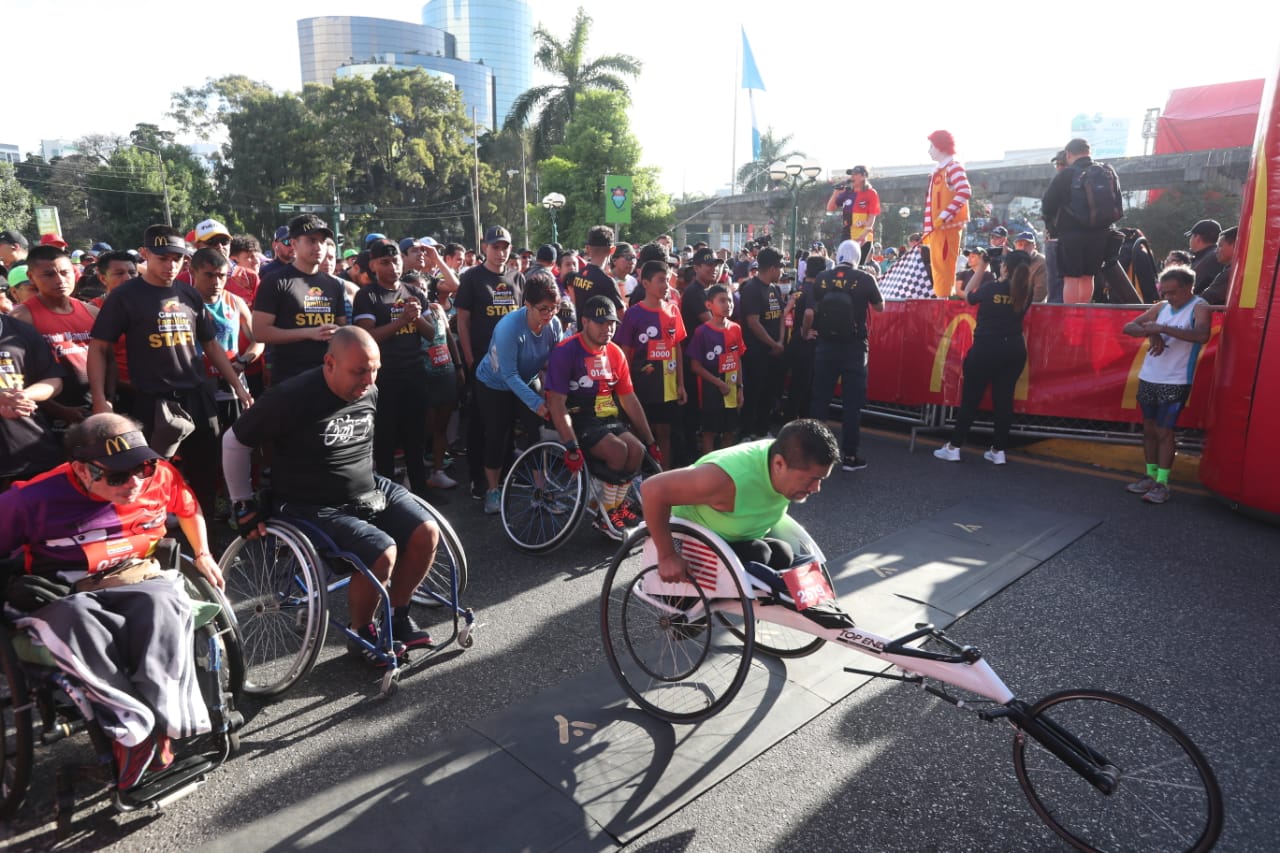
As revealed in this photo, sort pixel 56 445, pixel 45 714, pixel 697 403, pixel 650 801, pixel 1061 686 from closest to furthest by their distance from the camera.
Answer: pixel 45 714
pixel 650 801
pixel 1061 686
pixel 56 445
pixel 697 403

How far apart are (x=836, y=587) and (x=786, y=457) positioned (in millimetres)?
1853

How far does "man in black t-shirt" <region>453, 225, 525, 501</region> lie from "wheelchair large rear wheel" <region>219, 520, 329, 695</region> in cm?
250

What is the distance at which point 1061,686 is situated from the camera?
3365mm

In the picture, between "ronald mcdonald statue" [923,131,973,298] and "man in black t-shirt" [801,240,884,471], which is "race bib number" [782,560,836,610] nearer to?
"man in black t-shirt" [801,240,884,471]

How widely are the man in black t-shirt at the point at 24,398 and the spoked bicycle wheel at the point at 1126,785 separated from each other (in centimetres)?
479

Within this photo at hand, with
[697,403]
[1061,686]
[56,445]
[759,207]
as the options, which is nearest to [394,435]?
[56,445]

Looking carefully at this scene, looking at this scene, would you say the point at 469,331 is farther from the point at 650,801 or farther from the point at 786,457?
the point at 650,801

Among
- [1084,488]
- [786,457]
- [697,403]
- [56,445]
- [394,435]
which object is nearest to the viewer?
[786,457]

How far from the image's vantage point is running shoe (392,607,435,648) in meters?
3.62

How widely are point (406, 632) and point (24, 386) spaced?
8.02 feet

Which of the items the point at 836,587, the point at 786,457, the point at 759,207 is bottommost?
the point at 836,587

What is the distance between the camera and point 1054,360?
723cm

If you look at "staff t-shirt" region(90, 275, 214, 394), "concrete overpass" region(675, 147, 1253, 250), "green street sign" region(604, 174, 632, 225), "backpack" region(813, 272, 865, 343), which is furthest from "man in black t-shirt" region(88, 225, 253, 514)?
"green street sign" region(604, 174, 632, 225)

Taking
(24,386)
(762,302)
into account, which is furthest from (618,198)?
(24,386)
